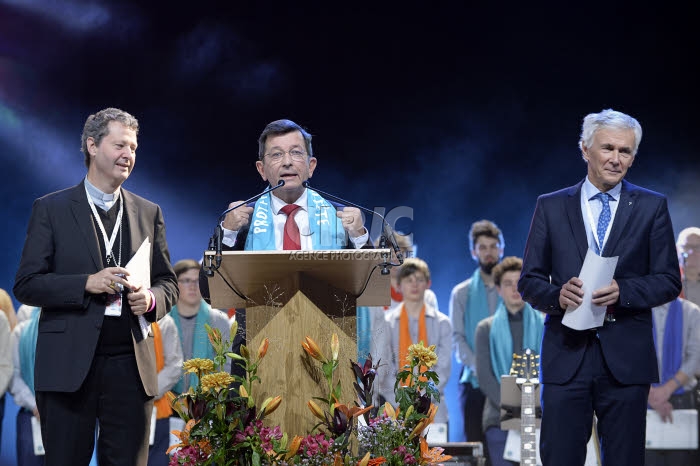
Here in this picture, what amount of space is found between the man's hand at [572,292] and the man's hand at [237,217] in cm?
120

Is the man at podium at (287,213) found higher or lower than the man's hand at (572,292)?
higher

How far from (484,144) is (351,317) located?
17.1 feet

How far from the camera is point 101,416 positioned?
3.12m

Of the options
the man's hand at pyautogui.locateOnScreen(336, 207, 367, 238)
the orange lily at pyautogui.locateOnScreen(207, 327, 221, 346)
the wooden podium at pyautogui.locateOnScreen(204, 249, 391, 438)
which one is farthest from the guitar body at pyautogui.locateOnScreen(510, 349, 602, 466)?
the orange lily at pyautogui.locateOnScreen(207, 327, 221, 346)

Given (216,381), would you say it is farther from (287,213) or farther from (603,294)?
(603,294)

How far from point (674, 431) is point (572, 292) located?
2.98 meters

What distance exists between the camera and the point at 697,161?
7.43 m

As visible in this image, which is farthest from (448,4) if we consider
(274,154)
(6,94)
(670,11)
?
(274,154)

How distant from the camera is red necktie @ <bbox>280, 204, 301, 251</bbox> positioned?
10.7ft

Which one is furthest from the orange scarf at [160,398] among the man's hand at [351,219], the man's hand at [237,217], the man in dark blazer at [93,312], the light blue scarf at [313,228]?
the man's hand at [351,219]

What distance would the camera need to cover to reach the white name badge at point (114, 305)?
3.11 m

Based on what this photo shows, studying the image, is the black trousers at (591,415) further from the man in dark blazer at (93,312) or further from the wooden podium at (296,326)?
the man in dark blazer at (93,312)

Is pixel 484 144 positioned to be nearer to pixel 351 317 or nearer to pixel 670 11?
pixel 670 11

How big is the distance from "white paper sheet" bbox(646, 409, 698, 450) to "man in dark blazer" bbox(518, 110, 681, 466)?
2.59 meters
